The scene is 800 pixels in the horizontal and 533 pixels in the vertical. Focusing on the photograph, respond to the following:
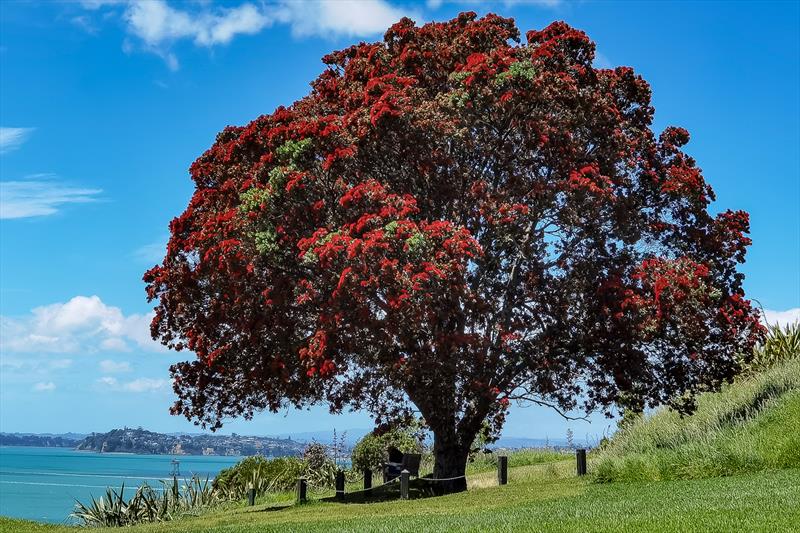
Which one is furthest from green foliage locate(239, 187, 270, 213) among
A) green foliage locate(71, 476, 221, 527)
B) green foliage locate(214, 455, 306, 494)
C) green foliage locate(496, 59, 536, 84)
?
green foliage locate(214, 455, 306, 494)

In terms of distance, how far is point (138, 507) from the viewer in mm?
24219

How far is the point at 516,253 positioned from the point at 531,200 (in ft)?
4.90

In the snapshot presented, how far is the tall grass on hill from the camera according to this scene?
17734mm

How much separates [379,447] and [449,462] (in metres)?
12.8

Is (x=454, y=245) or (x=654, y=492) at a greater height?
(x=454, y=245)

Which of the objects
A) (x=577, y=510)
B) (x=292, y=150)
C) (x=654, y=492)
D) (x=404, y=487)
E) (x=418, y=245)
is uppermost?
(x=292, y=150)

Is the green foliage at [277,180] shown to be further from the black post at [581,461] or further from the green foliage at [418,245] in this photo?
the black post at [581,461]

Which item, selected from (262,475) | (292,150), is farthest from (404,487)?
(262,475)

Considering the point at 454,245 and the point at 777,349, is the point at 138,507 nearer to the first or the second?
the point at 454,245

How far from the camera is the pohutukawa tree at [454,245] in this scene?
18.4 metres

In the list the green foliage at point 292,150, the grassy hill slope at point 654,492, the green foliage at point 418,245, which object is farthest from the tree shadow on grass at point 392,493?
the green foliage at point 292,150

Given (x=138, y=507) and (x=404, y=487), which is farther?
(x=138, y=507)

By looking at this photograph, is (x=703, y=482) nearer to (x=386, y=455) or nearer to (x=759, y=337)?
(x=759, y=337)

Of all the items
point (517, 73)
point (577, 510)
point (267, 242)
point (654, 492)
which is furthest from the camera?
point (517, 73)
